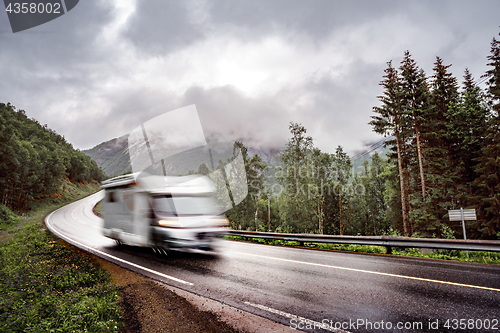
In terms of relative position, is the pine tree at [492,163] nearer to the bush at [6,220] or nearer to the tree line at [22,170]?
the bush at [6,220]

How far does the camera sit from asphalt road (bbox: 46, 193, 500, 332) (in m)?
3.20

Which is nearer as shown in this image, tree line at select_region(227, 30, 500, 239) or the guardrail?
the guardrail

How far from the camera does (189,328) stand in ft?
10.5

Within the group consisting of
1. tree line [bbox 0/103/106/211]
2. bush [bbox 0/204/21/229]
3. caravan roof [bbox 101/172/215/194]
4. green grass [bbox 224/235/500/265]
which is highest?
tree line [bbox 0/103/106/211]

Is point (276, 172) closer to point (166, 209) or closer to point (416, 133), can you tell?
point (416, 133)

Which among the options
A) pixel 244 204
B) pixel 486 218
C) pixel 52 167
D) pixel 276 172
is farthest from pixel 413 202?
pixel 52 167

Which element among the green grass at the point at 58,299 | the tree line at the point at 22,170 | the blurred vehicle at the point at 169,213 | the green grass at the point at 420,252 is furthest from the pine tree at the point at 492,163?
the tree line at the point at 22,170

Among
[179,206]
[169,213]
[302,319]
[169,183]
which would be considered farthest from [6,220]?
[302,319]

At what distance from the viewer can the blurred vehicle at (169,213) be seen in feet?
21.5

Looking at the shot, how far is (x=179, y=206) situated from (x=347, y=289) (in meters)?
4.73

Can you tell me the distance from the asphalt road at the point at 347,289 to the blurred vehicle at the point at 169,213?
643 millimetres

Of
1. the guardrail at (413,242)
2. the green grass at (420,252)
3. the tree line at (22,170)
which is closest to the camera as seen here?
the guardrail at (413,242)

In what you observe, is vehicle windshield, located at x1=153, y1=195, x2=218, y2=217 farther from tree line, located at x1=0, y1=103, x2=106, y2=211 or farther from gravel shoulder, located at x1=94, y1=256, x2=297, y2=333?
tree line, located at x1=0, y1=103, x2=106, y2=211

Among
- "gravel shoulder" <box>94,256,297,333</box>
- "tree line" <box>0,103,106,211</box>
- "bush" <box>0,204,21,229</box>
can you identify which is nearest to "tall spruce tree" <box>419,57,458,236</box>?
"gravel shoulder" <box>94,256,297,333</box>
